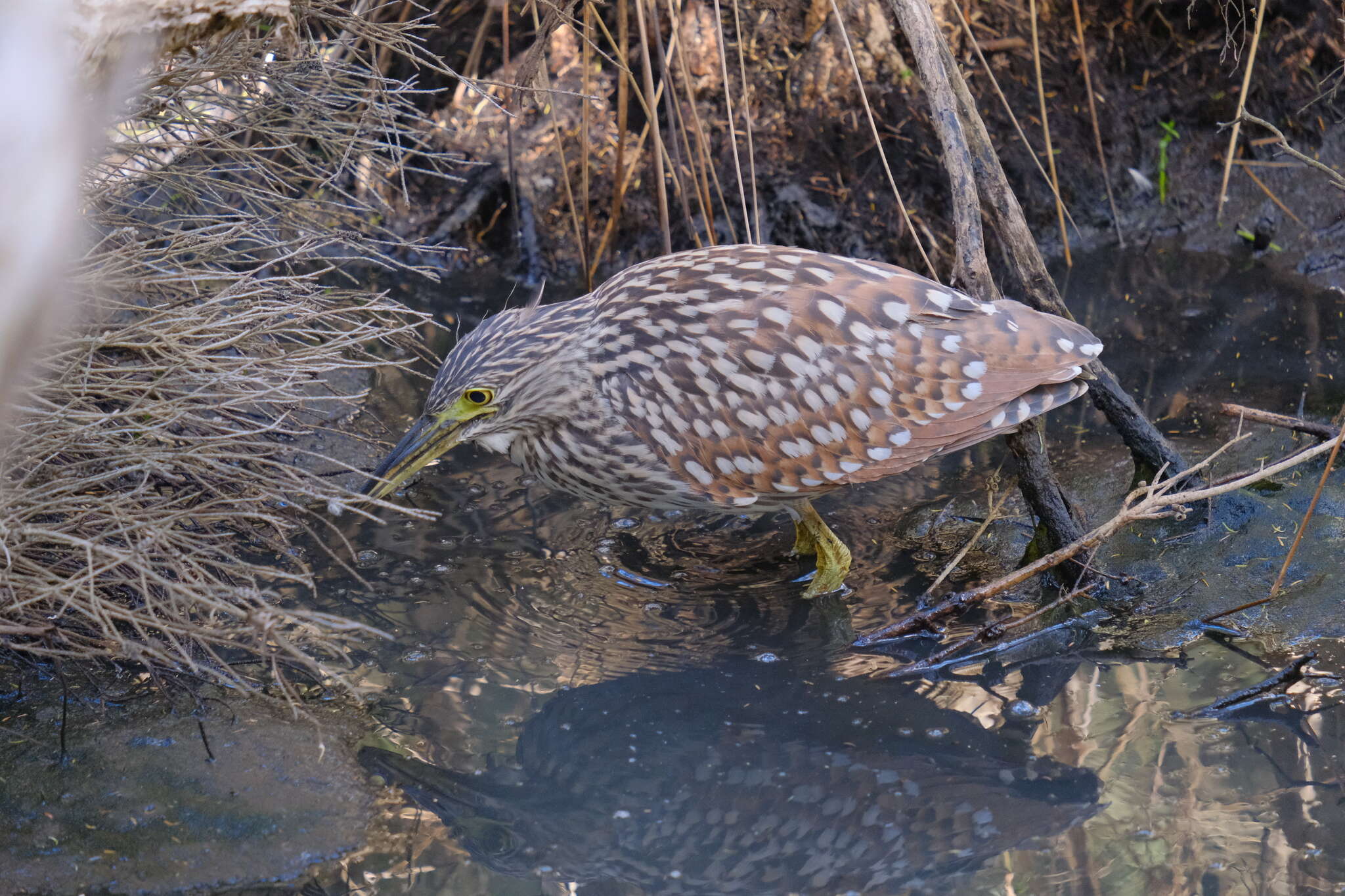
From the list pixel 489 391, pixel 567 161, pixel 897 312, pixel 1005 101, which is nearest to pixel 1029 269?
pixel 897 312

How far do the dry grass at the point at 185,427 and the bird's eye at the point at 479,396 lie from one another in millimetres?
299

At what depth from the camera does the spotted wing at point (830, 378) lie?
11.2 ft

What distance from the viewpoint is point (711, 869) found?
8.75ft

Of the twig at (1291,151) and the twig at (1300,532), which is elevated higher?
the twig at (1291,151)

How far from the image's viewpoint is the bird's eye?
3496 mm

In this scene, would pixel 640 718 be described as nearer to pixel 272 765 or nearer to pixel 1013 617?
pixel 272 765

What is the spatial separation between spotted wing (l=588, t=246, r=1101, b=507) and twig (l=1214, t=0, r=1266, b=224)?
3.65ft

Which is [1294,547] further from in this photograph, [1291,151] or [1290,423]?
[1291,151]

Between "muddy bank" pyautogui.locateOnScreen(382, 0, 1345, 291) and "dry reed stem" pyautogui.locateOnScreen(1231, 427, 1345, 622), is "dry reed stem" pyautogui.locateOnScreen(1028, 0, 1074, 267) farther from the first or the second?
"dry reed stem" pyautogui.locateOnScreen(1231, 427, 1345, 622)

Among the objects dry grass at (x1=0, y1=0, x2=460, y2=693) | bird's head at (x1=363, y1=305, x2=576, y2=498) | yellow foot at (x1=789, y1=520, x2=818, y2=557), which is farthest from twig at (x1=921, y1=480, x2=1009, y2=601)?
dry grass at (x1=0, y1=0, x2=460, y2=693)

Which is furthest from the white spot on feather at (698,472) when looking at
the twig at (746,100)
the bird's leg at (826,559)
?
the twig at (746,100)

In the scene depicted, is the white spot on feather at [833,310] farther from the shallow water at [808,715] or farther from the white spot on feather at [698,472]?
the shallow water at [808,715]

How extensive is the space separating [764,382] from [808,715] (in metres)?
1.05

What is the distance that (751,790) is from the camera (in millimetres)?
2922
